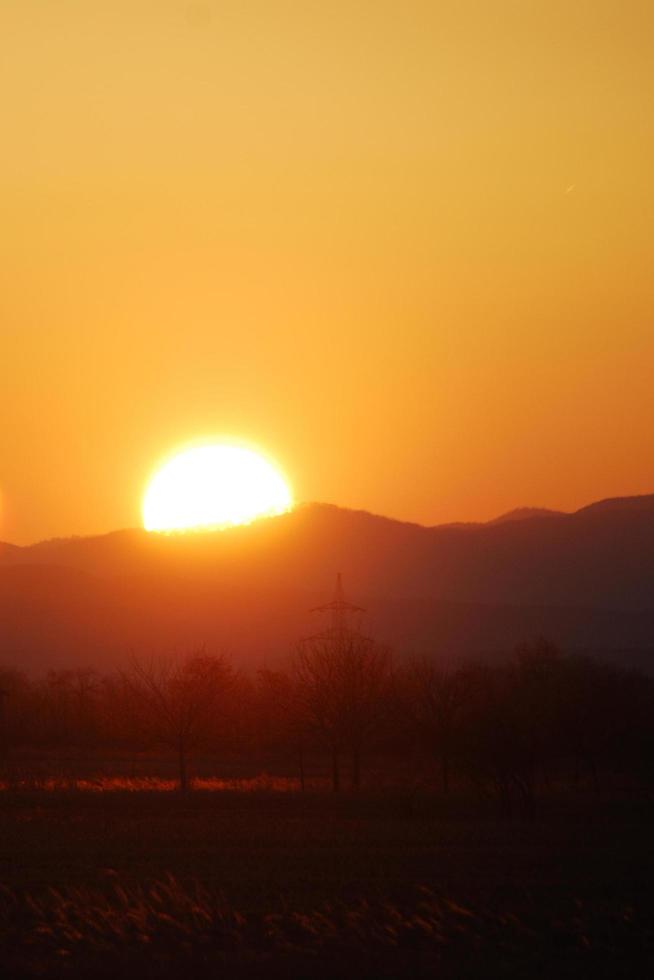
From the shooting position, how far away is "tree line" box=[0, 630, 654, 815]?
41.5 meters

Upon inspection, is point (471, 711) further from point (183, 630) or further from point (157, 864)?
point (183, 630)

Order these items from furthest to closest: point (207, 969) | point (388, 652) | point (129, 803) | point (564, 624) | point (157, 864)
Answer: point (564, 624) → point (388, 652) → point (129, 803) → point (157, 864) → point (207, 969)

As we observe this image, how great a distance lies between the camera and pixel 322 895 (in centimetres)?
2150

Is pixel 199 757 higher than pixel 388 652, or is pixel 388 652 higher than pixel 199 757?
pixel 388 652

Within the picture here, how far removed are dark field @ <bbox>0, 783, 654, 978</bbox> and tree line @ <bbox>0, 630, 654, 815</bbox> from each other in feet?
19.7

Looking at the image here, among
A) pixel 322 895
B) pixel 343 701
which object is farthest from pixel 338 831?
pixel 343 701

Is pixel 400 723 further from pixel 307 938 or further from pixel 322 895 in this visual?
pixel 307 938

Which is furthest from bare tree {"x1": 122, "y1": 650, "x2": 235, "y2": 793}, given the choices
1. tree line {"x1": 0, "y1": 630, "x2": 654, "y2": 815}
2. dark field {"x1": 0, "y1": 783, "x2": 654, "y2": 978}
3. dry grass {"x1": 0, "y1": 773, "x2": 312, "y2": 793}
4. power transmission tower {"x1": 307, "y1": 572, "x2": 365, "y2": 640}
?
dark field {"x1": 0, "y1": 783, "x2": 654, "y2": 978}

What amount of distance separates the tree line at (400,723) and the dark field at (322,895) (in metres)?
→ 6.01

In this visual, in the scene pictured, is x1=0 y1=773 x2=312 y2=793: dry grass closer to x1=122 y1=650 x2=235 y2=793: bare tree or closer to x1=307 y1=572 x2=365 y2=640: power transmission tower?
x1=122 y1=650 x2=235 y2=793: bare tree

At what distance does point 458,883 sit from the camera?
22828mm

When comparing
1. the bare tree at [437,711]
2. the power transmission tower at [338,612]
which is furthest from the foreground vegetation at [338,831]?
the power transmission tower at [338,612]

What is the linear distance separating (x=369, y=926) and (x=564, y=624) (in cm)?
18564

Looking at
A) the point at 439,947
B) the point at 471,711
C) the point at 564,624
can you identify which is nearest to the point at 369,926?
the point at 439,947
